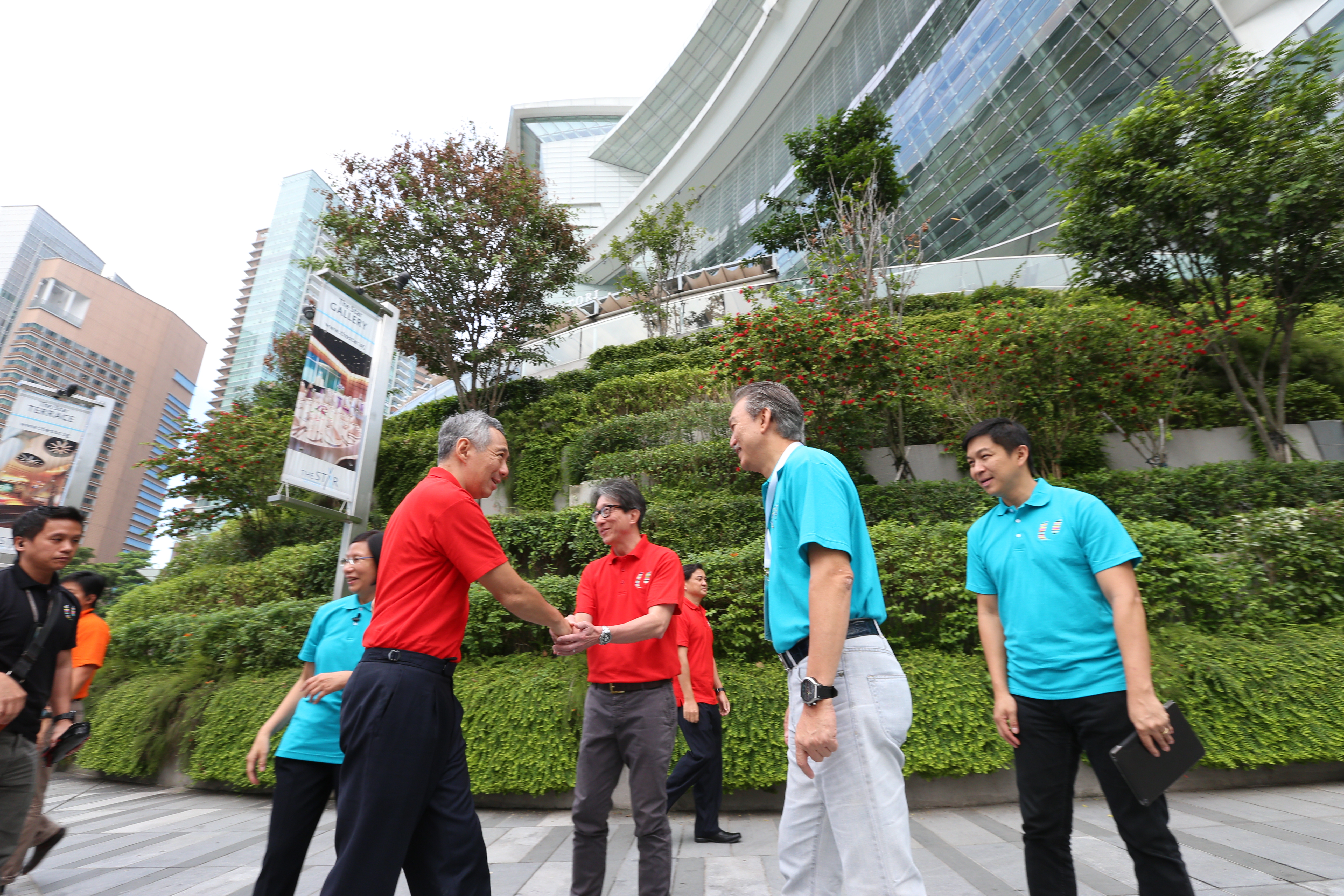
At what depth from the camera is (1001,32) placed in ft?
80.2

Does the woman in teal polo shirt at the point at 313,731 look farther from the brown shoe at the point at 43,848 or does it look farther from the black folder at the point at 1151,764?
the black folder at the point at 1151,764

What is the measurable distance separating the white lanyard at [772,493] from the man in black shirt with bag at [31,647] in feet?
10.4

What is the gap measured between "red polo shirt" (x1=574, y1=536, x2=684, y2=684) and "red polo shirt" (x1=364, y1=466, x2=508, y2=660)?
936 mm

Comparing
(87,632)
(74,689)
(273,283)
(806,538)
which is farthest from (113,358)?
(806,538)

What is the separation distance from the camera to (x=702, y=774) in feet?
13.2

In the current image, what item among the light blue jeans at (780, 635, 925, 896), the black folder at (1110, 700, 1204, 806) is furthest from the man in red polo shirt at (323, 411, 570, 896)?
the black folder at (1110, 700, 1204, 806)

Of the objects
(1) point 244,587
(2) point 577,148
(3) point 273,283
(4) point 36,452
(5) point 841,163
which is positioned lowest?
(1) point 244,587

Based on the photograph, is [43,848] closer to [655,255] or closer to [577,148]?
[655,255]

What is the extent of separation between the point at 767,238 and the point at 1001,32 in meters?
14.0

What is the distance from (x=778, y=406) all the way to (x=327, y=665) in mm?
2286

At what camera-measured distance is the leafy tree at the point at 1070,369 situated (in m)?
8.03

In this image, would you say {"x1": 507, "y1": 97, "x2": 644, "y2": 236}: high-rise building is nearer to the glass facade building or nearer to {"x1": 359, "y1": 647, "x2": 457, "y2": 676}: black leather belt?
the glass facade building

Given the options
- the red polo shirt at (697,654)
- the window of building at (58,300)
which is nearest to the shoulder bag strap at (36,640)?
the red polo shirt at (697,654)

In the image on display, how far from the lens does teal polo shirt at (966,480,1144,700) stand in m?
2.24
